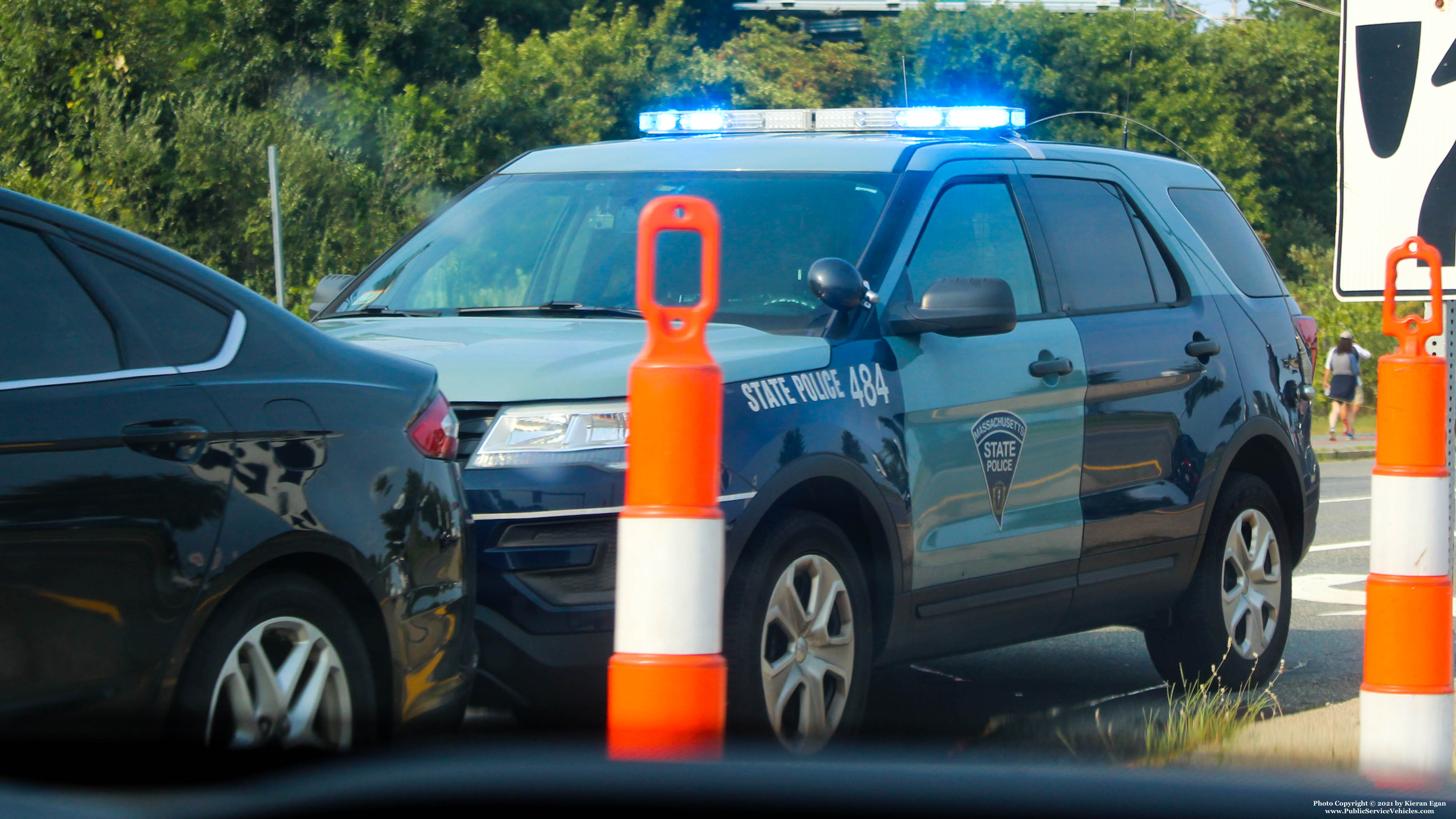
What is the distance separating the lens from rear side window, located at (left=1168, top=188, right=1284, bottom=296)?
22.4ft

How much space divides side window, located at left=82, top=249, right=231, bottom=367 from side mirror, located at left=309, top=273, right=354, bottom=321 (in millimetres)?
2445

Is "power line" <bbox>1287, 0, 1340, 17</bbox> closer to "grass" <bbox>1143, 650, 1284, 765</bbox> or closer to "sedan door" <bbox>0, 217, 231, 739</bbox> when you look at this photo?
"grass" <bbox>1143, 650, 1284, 765</bbox>

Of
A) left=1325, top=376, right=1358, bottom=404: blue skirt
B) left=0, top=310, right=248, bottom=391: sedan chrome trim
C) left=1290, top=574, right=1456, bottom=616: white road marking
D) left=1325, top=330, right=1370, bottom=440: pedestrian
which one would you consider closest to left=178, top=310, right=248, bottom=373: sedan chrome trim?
left=0, top=310, right=248, bottom=391: sedan chrome trim

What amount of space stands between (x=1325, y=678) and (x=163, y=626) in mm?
5081

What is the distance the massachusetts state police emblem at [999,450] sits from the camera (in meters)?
5.25

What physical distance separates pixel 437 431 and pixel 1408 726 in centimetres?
234

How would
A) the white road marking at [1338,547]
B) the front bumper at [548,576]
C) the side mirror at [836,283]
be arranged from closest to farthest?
Result: the front bumper at [548,576]
the side mirror at [836,283]
the white road marking at [1338,547]

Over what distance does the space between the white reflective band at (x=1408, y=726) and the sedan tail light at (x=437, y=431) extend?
219 centimetres

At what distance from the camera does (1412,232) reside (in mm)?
4984

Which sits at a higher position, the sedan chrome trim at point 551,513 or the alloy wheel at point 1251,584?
the sedan chrome trim at point 551,513

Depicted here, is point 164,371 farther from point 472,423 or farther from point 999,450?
point 999,450

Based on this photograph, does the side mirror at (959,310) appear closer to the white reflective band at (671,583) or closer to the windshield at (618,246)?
the windshield at (618,246)

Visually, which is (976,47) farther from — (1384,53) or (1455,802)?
(1455,802)

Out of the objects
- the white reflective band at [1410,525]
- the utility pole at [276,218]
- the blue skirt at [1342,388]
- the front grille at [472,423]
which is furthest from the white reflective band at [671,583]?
the blue skirt at [1342,388]
